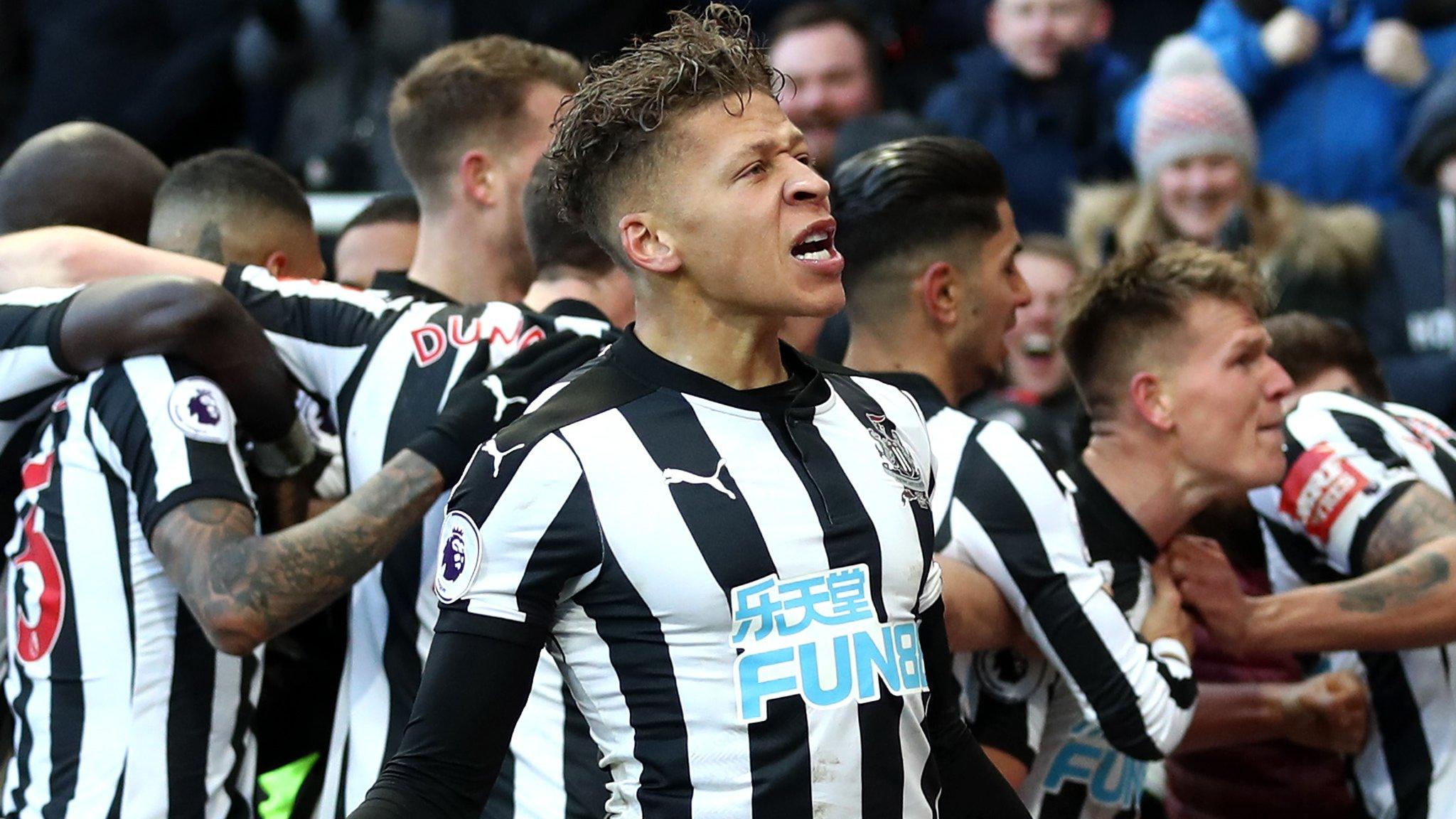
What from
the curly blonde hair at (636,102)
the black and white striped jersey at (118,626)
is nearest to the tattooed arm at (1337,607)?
the curly blonde hair at (636,102)

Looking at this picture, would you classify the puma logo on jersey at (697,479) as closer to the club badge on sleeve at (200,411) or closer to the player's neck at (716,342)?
the player's neck at (716,342)

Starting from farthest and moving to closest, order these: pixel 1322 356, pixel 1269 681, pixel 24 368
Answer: pixel 1322 356, pixel 1269 681, pixel 24 368

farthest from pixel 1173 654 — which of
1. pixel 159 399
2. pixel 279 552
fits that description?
pixel 159 399

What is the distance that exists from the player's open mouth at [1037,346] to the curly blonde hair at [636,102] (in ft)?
12.3

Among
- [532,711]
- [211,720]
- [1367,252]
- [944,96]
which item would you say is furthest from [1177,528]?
[944,96]

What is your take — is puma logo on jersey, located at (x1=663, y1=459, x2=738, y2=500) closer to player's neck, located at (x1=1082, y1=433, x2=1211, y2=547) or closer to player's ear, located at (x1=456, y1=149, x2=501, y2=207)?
player's neck, located at (x1=1082, y1=433, x2=1211, y2=547)

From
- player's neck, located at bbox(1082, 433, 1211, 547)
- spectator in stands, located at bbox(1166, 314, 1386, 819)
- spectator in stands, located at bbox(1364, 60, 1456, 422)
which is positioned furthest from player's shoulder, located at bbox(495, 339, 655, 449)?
spectator in stands, located at bbox(1364, 60, 1456, 422)

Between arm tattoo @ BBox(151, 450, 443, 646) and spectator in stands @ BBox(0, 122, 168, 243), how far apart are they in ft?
3.45

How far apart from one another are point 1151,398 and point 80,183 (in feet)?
7.81

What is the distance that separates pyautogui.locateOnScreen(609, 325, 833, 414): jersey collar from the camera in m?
2.37

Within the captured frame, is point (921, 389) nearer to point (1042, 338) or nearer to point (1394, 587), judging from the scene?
point (1394, 587)

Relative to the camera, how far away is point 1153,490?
138 inches

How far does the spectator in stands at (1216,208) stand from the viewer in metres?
5.93

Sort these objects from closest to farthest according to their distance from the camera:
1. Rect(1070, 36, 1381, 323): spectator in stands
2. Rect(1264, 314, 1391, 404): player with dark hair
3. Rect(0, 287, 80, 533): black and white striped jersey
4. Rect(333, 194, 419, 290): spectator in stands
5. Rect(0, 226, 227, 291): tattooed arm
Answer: Rect(0, 287, 80, 533): black and white striped jersey < Rect(0, 226, 227, 291): tattooed arm < Rect(1264, 314, 1391, 404): player with dark hair < Rect(333, 194, 419, 290): spectator in stands < Rect(1070, 36, 1381, 323): spectator in stands
